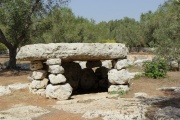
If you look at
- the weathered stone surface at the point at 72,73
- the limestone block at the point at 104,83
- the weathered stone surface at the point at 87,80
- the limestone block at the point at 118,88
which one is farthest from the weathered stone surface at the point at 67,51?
the limestone block at the point at 104,83

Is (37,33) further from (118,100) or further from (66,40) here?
(66,40)

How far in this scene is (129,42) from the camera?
58.9 meters

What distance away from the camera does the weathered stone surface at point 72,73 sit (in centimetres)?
1528

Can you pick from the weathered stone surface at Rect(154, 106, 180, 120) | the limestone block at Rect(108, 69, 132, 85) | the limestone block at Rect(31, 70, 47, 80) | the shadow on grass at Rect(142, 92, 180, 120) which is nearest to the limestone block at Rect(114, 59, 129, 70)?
the limestone block at Rect(108, 69, 132, 85)

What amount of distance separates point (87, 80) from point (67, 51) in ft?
10.9

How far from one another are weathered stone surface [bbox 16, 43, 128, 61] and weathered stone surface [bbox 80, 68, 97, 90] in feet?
8.58

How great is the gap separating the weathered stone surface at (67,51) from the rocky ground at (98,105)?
1.83 m

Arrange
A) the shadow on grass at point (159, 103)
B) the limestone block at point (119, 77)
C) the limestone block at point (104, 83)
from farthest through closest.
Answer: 1. the limestone block at point (104, 83)
2. the limestone block at point (119, 77)
3. the shadow on grass at point (159, 103)

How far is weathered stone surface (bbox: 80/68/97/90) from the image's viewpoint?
15773 millimetres

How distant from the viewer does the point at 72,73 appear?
15.4m

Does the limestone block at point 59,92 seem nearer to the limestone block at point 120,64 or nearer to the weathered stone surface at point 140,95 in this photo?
the limestone block at point 120,64

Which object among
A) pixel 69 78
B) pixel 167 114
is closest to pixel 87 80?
pixel 69 78

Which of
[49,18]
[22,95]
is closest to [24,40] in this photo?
[49,18]

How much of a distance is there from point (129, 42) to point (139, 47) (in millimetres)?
2264
